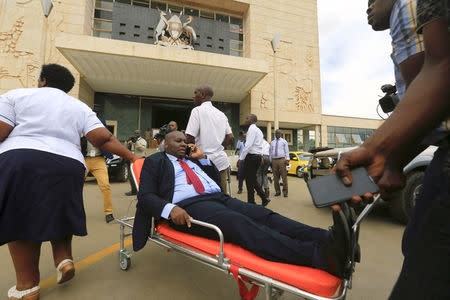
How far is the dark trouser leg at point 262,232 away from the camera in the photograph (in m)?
1.31

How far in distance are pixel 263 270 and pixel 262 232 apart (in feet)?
0.76

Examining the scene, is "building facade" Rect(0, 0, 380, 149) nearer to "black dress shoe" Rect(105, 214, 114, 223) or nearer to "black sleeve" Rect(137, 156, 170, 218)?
"black dress shoe" Rect(105, 214, 114, 223)

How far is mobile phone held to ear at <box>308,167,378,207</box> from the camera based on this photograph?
615 mm

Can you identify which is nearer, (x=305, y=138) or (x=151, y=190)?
(x=151, y=190)

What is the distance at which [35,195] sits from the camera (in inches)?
61.9

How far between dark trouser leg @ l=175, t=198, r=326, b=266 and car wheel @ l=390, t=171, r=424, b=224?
2454 millimetres

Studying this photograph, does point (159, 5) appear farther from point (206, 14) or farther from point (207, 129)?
point (207, 129)

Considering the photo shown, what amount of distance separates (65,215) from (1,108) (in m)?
0.92

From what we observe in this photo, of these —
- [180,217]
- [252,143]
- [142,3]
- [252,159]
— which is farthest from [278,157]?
[142,3]

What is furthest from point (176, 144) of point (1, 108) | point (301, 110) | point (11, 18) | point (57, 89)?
point (11, 18)

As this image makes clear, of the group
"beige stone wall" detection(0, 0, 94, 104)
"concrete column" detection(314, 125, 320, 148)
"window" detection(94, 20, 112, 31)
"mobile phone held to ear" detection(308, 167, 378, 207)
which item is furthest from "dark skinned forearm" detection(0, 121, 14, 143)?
"concrete column" detection(314, 125, 320, 148)

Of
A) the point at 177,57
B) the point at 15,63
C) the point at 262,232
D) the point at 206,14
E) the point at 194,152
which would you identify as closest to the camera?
the point at 262,232

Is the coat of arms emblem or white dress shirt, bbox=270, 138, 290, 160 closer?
white dress shirt, bbox=270, 138, 290, 160

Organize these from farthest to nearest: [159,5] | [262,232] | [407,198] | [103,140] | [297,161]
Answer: [159,5] → [297,161] → [407,198] → [103,140] → [262,232]
